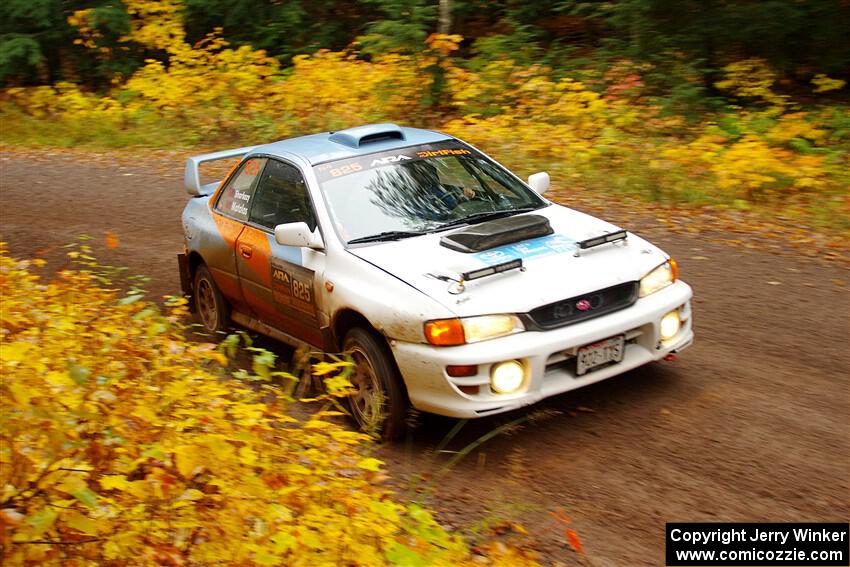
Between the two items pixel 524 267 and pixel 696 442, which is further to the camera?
pixel 524 267

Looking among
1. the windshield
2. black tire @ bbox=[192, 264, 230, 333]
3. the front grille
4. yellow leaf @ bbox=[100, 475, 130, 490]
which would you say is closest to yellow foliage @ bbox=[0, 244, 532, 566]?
yellow leaf @ bbox=[100, 475, 130, 490]

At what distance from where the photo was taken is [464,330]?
5273 millimetres

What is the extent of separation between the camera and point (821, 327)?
23.3 feet

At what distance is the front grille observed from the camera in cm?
541

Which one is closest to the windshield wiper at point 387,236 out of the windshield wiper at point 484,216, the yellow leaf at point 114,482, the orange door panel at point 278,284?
the windshield wiper at point 484,216

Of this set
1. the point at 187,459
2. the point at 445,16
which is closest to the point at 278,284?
the point at 187,459

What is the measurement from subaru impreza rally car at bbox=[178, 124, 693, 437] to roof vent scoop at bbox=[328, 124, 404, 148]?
2 centimetres

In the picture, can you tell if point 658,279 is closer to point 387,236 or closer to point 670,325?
point 670,325

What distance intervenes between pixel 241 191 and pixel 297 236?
1489 millimetres

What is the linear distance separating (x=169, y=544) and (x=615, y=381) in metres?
3.49

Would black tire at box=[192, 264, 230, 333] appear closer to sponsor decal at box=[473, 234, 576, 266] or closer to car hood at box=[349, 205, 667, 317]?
car hood at box=[349, 205, 667, 317]

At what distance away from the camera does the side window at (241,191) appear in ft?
24.0

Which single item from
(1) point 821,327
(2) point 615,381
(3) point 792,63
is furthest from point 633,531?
(3) point 792,63

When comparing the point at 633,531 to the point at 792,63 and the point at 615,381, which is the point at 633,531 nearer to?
the point at 615,381
